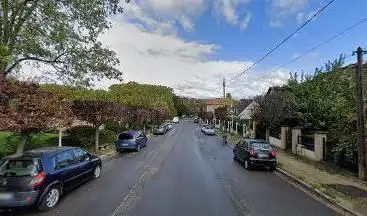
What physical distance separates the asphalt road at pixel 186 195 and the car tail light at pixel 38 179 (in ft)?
2.68

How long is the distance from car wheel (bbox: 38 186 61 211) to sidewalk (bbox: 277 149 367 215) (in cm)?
868

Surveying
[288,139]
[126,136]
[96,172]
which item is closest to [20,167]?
[96,172]

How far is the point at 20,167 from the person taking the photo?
416 inches

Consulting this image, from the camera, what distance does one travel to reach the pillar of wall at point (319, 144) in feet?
70.1

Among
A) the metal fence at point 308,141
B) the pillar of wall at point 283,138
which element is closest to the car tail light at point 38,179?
the metal fence at point 308,141

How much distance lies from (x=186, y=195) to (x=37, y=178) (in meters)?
4.68

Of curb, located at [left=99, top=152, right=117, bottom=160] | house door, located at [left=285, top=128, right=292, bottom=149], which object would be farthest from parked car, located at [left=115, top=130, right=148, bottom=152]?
house door, located at [left=285, top=128, right=292, bottom=149]

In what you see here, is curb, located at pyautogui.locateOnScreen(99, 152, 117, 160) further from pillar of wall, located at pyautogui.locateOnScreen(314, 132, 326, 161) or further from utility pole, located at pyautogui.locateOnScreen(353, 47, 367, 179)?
Result: utility pole, located at pyautogui.locateOnScreen(353, 47, 367, 179)

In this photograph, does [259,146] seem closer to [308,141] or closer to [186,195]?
[308,141]

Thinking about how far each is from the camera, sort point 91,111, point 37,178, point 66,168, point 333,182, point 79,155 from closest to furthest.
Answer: point 37,178, point 66,168, point 79,155, point 333,182, point 91,111

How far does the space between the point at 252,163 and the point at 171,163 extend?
182 inches

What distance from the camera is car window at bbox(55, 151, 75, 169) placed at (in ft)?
38.3

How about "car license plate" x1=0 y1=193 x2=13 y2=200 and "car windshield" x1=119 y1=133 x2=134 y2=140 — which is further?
"car windshield" x1=119 y1=133 x2=134 y2=140

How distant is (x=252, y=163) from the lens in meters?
18.9
